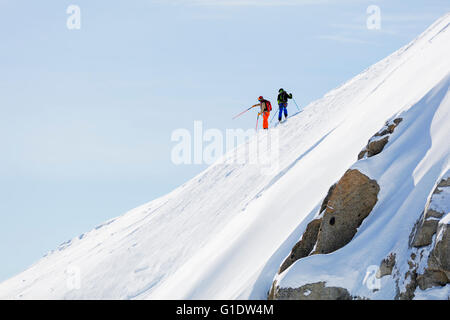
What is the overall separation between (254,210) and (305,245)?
647 cm

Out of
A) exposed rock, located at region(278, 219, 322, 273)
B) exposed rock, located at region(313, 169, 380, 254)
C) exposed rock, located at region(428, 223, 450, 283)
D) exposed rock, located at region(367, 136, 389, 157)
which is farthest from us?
exposed rock, located at region(367, 136, 389, 157)

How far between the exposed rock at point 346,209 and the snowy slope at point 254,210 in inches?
15.2

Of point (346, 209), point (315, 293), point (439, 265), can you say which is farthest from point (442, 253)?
point (346, 209)

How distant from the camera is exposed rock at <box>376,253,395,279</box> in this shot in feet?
48.1

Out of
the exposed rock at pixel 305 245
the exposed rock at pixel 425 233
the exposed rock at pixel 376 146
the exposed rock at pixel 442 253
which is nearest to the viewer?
the exposed rock at pixel 442 253

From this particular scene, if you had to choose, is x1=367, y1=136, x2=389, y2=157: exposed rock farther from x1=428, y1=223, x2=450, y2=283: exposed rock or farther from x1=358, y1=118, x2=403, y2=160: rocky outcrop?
x1=428, y1=223, x2=450, y2=283: exposed rock

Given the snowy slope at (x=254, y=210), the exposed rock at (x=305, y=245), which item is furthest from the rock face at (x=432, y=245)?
the exposed rock at (x=305, y=245)

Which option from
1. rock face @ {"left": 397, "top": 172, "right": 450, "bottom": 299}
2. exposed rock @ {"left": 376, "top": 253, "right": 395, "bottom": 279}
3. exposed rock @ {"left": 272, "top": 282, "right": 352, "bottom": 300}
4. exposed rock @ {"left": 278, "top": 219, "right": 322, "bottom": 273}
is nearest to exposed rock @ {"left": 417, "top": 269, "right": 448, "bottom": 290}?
rock face @ {"left": 397, "top": 172, "right": 450, "bottom": 299}

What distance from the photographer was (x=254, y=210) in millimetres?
23031

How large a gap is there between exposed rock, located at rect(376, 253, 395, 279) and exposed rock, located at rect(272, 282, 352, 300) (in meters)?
0.81

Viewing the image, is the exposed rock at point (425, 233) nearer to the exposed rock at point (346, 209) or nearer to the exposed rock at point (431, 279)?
the exposed rock at point (431, 279)

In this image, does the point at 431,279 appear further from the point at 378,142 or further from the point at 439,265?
the point at 378,142

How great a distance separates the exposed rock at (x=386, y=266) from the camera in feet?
48.1
